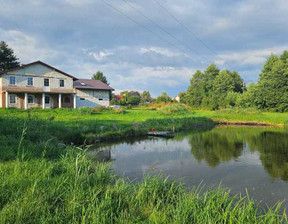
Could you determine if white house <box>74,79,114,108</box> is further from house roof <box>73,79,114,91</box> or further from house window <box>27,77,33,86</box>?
house window <box>27,77,33,86</box>

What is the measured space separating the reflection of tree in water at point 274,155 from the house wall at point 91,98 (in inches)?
937

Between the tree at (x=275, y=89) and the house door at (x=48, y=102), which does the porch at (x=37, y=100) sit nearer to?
the house door at (x=48, y=102)

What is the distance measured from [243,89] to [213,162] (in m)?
36.1

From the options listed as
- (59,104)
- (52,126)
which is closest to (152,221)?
(52,126)

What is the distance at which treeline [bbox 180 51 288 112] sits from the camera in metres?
36.8

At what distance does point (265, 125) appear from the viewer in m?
24.2

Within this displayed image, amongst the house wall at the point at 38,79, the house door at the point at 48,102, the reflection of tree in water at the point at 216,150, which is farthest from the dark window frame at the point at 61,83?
the reflection of tree in water at the point at 216,150

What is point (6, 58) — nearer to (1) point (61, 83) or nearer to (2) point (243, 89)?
(1) point (61, 83)

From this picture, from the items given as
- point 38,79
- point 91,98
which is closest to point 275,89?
point 91,98

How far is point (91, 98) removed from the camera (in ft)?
108

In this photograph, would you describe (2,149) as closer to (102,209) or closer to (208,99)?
(102,209)

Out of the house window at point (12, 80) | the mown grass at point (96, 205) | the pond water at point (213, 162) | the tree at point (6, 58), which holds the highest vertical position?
the tree at point (6, 58)

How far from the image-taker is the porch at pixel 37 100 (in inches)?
1051

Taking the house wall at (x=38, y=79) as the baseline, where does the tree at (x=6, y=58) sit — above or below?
above
